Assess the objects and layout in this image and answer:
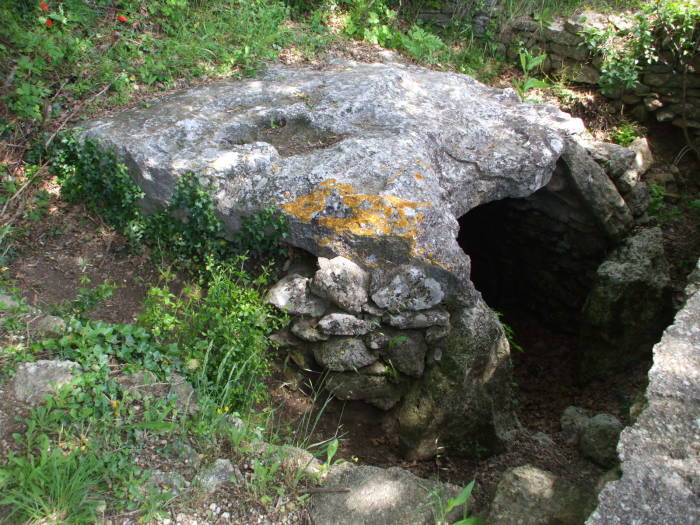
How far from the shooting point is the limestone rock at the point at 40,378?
2.79 meters

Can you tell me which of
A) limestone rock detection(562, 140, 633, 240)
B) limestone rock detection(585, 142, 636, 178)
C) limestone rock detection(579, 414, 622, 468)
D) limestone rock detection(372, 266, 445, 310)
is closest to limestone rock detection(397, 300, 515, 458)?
limestone rock detection(372, 266, 445, 310)

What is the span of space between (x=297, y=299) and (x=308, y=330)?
0.22 meters

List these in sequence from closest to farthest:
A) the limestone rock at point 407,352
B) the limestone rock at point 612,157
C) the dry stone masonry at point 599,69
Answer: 1. the limestone rock at point 407,352
2. the limestone rock at point 612,157
3. the dry stone masonry at point 599,69

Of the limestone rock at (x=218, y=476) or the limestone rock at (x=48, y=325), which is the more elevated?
the limestone rock at (x=48, y=325)

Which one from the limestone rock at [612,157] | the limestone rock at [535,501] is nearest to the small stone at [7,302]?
the limestone rock at [535,501]

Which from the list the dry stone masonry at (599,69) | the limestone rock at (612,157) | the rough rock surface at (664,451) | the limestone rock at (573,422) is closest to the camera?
the rough rock surface at (664,451)

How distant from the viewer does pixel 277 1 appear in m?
6.43

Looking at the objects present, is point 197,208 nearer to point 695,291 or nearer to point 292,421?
point 292,421

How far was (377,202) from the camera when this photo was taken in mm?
3844

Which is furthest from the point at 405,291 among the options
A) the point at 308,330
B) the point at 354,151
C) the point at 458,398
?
the point at 354,151

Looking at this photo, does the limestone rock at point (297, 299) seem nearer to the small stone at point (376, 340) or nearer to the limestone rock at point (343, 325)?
the limestone rock at point (343, 325)

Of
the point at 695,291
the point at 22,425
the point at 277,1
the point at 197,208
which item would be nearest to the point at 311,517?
the point at 22,425

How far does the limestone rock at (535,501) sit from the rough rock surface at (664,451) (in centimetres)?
33

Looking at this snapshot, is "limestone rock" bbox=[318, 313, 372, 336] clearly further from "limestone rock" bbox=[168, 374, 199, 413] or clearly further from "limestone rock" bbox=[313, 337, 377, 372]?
"limestone rock" bbox=[168, 374, 199, 413]
